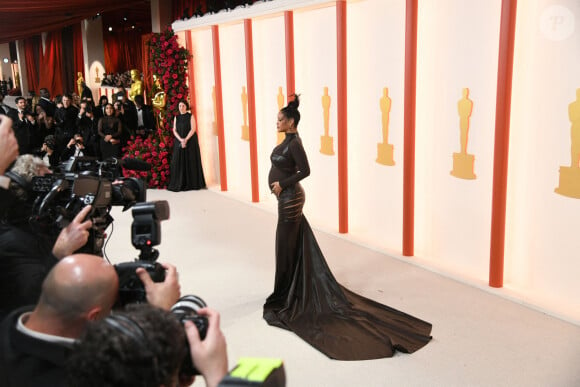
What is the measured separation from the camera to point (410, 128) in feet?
18.3

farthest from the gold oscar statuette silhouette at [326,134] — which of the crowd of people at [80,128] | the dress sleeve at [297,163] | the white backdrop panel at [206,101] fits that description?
the crowd of people at [80,128]

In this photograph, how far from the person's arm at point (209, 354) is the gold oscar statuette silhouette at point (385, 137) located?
4928 mm

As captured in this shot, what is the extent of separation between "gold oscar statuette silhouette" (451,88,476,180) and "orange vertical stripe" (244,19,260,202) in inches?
141

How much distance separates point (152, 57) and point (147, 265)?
26.9ft

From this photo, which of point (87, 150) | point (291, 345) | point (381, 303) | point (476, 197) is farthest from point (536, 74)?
point (87, 150)

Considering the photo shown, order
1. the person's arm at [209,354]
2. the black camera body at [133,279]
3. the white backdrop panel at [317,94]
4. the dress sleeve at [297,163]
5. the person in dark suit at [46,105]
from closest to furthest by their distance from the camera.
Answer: the person's arm at [209,354], the black camera body at [133,279], the dress sleeve at [297,163], the white backdrop panel at [317,94], the person in dark suit at [46,105]

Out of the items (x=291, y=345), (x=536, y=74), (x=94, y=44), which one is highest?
(x=94, y=44)

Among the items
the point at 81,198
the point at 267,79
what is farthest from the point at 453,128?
the point at 81,198

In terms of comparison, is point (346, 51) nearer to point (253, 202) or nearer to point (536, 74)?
point (536, 74)

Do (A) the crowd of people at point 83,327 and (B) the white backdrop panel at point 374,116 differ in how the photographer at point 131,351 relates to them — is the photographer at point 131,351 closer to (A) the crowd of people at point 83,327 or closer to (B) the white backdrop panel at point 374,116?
(A) the crowd of people at point 83,327

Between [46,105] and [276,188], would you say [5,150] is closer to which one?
[276,188]

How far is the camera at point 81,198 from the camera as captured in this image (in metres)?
2.51

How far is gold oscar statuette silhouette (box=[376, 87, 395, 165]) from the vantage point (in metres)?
5.98

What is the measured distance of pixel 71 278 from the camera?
4.91 feet
